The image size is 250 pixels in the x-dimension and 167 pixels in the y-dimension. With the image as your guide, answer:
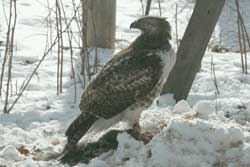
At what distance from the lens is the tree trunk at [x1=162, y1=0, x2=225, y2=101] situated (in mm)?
5477

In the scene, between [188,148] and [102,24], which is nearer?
[188,148]

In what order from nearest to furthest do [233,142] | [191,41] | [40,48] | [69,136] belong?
[233,142] < [69,136] < [191,41] < [40,48]

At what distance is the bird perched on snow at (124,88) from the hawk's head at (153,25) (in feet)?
0.43

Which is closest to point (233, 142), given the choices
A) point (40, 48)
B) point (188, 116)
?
point (188, 116)

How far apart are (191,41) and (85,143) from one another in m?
1.39

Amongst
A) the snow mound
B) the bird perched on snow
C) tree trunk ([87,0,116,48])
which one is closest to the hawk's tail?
the bird perched on snow

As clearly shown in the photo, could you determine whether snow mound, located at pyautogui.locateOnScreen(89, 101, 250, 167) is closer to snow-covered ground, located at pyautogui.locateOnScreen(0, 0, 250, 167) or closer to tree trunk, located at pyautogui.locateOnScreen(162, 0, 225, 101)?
snow-covered ground, located at pyautogui.locateOnScreen(0, 0, 250, 167)

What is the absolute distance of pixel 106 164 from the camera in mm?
4324

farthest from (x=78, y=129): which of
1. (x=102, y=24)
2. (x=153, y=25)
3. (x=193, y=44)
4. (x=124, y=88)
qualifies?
(x=102, y=24)

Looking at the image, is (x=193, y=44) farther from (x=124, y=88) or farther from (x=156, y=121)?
(x=124, y=88)

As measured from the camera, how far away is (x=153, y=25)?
484 cm

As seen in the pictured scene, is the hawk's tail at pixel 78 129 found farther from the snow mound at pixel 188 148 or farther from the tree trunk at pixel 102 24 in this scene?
the tree trunk at pixel 102 24

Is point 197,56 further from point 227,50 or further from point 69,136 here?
point 227,50

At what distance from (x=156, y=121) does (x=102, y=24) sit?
2.83 meters
